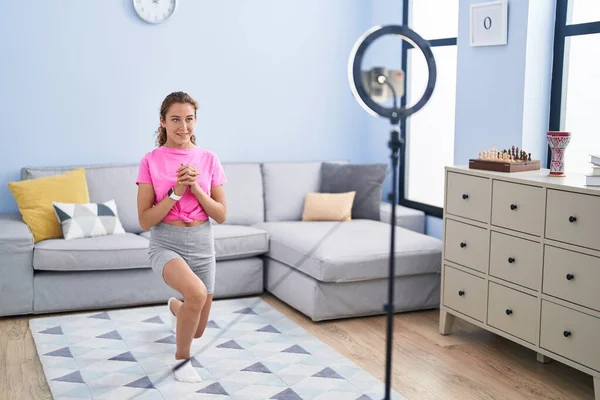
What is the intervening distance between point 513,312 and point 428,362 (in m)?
0.44

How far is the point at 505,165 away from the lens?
3441 mm

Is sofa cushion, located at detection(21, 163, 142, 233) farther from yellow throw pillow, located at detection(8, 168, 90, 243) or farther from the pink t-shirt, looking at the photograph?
the pink t-shirt

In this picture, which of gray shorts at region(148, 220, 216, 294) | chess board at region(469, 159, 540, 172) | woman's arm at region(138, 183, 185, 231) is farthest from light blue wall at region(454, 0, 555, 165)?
woman's arm at region(138, 183, 185, 231)

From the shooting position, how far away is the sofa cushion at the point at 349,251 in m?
3.91

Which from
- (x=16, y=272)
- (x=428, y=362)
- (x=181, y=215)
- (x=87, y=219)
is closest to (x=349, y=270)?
(x=428, y=362)

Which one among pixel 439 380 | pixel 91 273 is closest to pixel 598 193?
pixel 439 380

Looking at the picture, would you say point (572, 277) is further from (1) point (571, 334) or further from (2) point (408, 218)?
(2) point (408, 218)

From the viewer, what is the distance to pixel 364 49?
67.0 inches

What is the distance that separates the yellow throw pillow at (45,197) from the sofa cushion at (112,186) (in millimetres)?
105

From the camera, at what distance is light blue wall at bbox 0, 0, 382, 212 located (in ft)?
14.9

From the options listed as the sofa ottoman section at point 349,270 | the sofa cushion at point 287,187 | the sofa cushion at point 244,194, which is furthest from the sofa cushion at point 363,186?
the sofa cushion at point 244,194

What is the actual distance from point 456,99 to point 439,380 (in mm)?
1787

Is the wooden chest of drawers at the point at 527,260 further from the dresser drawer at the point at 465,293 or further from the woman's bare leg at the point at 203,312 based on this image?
the woman's bare leg at the point at 203,312

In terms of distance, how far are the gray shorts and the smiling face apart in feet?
1.18
